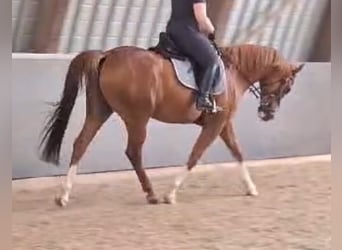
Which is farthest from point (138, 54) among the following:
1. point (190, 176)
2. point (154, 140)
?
point (190, 176)

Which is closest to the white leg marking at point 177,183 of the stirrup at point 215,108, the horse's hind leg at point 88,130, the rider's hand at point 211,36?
the stirrup at point 215,108

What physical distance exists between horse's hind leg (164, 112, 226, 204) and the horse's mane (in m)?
0.19

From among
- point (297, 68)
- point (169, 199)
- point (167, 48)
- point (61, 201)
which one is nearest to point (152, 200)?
point (169, 199)

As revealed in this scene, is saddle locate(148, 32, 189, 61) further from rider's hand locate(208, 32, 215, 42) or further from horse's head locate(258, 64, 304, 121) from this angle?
horse's head locate(258, 64, 304, 121)

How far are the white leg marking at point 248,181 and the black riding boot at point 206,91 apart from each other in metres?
0.23

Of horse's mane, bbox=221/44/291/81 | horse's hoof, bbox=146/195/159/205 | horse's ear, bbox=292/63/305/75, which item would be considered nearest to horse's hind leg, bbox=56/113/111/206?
horse's hoof, bbox=146/195/159/205

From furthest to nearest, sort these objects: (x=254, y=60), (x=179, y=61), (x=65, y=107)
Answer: (x=254, y=60) < (x=179, y=61) < (x=65, y=107)

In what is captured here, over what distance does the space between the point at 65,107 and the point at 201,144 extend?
0.48 meters

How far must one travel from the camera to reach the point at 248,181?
2.59 metres

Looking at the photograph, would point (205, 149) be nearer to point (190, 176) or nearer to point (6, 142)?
point (190, 176)

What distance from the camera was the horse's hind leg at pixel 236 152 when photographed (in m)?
2.53

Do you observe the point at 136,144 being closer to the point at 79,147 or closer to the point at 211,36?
the point at 79,147

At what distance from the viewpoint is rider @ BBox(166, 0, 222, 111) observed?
246 centimetres

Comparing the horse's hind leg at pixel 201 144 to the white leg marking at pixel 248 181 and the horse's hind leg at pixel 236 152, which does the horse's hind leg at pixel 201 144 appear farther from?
the white leg marking at pixel 248 181
